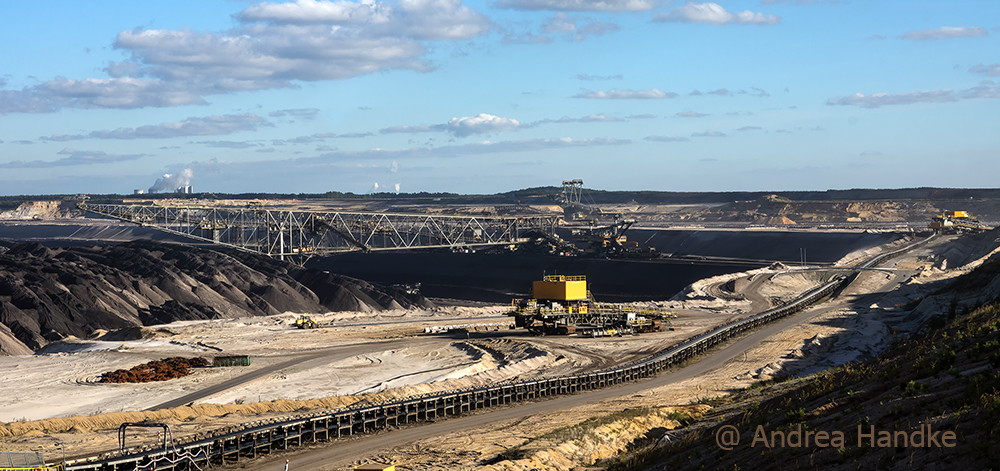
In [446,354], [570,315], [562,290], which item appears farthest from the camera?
[562,290]

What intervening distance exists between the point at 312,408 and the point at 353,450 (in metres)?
10.6

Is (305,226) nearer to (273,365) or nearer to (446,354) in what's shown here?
(446,354)

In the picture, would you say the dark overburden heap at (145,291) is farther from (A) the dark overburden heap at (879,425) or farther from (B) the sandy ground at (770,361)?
(A) the dark overburden heap at (879,425)

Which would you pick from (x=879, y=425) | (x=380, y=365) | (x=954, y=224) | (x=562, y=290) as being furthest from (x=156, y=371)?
(x=954, y=224)

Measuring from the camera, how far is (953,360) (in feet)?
75.5

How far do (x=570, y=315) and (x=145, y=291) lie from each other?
1824 inches

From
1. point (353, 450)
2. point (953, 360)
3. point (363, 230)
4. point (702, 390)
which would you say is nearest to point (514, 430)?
point (353, 450)

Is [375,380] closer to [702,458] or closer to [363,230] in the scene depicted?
[702,458]

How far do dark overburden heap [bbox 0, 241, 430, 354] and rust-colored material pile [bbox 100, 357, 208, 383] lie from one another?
1792 cm

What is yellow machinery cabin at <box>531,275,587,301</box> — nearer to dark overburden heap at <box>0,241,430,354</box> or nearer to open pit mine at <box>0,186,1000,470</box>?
open pit mine at <box>0,186,1000,470</box>

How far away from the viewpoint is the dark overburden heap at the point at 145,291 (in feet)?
260

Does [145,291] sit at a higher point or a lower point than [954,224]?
lower

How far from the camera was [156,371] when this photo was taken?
5566 centimetres

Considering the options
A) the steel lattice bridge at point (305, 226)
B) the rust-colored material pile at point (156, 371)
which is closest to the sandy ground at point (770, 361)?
the rust-colored material pile at point (156, 371)
